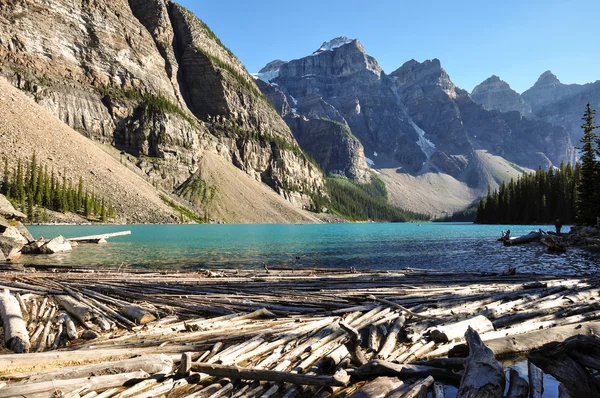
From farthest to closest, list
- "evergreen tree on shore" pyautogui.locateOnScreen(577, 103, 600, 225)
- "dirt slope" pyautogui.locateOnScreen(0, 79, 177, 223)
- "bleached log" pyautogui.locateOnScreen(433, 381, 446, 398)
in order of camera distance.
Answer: "dirt slope" pyautogui.locateOnScreen(0, 79, 177, 223) → "evergreen tree on shore" pyautogui.locateOnScreen(577, 103, 600, 225) → "bleached log" pyautogui.locateOnScreen(433, 381, 446, 398)

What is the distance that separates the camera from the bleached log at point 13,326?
8094mm

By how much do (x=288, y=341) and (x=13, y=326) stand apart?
7.12 metres

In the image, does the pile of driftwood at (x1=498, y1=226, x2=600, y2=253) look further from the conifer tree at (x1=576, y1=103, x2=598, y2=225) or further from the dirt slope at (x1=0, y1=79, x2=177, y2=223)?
the dirt slope at (x1=0, y1=79, x2=177, y2=223)

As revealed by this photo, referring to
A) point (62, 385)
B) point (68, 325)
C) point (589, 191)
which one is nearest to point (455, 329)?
point (62, 385)

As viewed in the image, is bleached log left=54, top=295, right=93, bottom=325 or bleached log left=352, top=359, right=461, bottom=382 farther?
bleached log left=54, top=295, right=93, bottom=325

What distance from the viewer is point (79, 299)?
39.7 feet

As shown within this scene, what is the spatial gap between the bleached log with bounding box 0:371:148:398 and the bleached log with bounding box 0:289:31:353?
344cm

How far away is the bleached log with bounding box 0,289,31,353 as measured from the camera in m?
8.09

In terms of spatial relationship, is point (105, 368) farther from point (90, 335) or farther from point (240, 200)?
point (240, 200)

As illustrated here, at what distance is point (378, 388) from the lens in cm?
607

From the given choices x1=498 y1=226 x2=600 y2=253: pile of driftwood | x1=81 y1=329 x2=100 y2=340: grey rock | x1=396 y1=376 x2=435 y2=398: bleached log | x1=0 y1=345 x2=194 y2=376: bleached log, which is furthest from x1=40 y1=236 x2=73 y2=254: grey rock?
x1=498 y1=226 x2=600 y2=253: pile of driftwood

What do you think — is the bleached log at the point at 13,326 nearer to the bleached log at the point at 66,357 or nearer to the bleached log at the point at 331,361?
the bleached log at the point at 66,357

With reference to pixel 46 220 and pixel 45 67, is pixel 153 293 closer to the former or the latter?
pixel 46 220

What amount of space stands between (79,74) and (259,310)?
201406 mm
